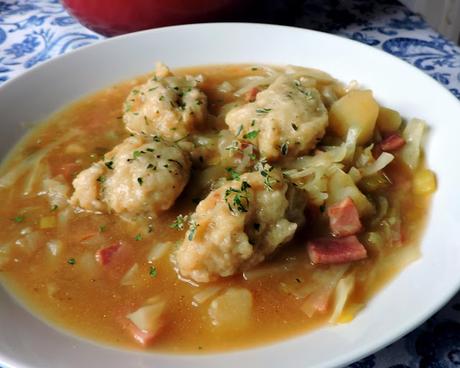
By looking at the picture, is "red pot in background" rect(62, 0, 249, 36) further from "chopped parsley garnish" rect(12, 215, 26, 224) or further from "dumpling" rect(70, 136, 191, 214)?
"chopped parsley garnish" rect(12, 215, 26, 224)

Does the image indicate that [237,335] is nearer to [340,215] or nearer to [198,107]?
[340,215]

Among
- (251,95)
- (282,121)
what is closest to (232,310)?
(282,121)

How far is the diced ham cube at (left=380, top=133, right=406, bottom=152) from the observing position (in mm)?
3162

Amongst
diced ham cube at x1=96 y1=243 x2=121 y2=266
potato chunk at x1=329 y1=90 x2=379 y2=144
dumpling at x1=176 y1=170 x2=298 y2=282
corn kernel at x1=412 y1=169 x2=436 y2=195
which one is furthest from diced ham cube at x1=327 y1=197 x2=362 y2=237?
diced ham cube at x1=96 y1=243 x2=121 y2=266

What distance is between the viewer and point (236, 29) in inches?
158

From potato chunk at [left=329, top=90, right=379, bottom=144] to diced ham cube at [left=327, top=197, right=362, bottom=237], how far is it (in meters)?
0.52

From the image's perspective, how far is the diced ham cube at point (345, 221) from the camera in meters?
2.74

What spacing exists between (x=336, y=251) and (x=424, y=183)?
63 cm

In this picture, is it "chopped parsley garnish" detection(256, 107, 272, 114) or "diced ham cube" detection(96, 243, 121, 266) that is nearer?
"diced ham cube" detection(96, 243, 121, 266)

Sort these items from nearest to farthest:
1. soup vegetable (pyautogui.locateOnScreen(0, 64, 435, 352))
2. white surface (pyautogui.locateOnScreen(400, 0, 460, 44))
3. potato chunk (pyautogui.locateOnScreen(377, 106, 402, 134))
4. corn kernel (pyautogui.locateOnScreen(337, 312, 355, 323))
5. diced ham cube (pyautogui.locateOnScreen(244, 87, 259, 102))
A: corn kernel (pyautogui.locateOnScreen(337, 312, 355, 323)) < soup vegetable (pyautogui.locateOnScreen(0, 64, 435, 352)) < potato chunk (pyautogui.locateOnScreen(377, 106, 402, 134)) < diced ham cube (pyautogui.locateOnScreen(244, 87, 259, 102)) < white surface (pyautogui.locateOnScreen(400, 0, 460, 44))

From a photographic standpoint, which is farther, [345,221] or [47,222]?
[47,222]

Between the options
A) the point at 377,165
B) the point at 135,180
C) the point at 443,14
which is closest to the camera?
the point at 135,180

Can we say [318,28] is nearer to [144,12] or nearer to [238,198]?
[144,12]

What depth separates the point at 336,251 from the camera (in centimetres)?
265
